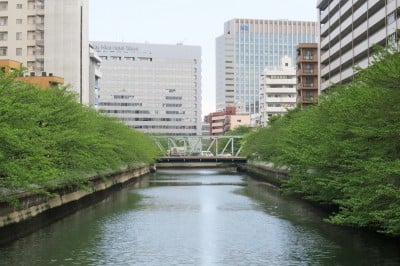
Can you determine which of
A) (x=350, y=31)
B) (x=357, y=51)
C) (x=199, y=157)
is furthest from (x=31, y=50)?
(x=357, y=51)

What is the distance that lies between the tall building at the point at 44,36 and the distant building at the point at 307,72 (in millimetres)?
42815

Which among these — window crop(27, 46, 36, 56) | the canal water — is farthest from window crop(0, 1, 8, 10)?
the canal water

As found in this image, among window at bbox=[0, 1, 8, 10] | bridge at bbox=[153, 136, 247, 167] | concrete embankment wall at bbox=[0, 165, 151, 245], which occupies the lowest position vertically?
concrete embankment wall at bbox=[0, 165, 151, 245]

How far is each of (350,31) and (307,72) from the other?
3177cm

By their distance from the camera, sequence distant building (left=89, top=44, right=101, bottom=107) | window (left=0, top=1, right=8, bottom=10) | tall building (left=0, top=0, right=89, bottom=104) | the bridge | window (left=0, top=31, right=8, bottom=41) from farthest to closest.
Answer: the bridge < distant building (left=89, top=44, right=101, bottom=107) < window (left=0, top=1, right=8, bottom=10) < window (left=0, top=31, right=8, bottom=41) < tall building (left=0, top=0, right=89, bottom=104)

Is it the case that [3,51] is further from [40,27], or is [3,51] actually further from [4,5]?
[4,5]

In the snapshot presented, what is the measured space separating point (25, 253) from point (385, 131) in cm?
1658

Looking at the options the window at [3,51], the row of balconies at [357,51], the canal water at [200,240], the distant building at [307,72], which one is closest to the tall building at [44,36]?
the window at [3,51]

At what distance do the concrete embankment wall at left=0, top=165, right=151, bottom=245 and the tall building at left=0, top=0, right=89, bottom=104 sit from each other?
38.4 metres

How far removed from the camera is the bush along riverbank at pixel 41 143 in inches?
1028

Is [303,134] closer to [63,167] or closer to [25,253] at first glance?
[63,167]

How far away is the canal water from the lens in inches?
980

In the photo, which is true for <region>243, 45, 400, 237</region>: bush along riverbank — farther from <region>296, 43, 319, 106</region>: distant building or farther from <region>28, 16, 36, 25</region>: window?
<region>296, 43, 319, 106</region>: distant building

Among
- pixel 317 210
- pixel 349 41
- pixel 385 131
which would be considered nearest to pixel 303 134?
pixel 317 210
